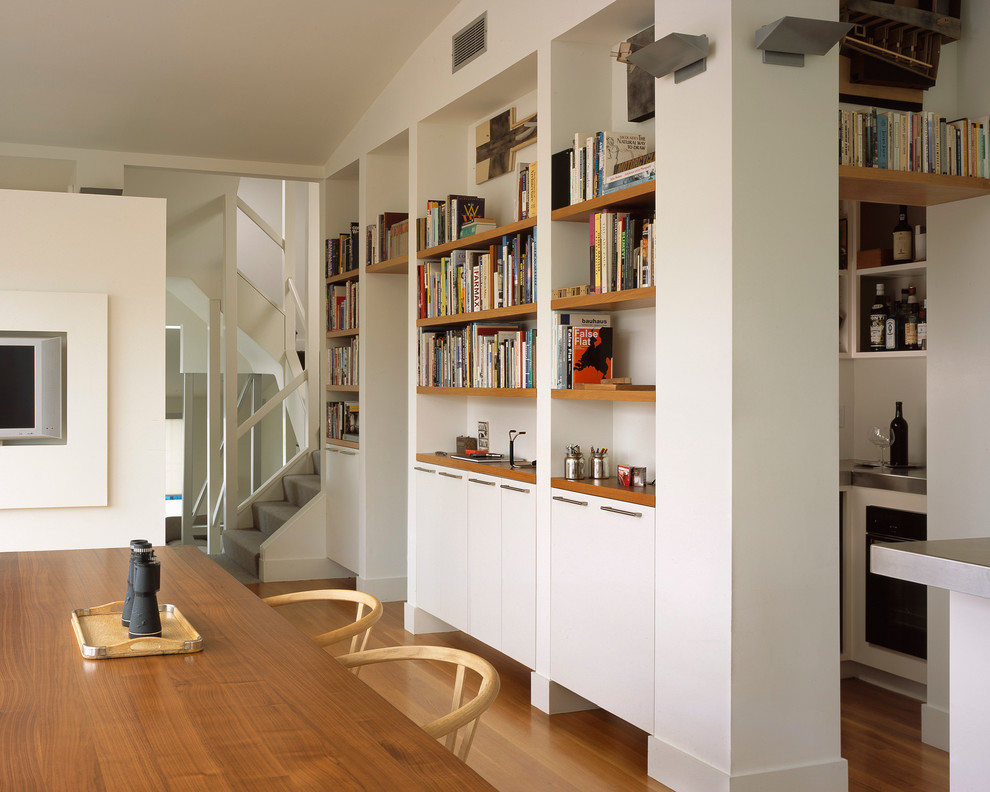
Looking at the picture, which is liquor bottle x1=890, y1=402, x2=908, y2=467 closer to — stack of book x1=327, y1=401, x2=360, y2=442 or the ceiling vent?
the ceiling vent

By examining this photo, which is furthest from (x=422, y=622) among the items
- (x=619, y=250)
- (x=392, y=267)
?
(x=619, y=250)

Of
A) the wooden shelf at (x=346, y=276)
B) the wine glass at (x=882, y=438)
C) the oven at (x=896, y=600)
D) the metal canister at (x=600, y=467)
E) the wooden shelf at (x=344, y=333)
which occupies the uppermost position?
the wooden shelf at (x=346, y=276)

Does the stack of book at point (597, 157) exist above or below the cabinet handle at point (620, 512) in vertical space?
above

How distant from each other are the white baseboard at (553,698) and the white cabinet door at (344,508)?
2497mm

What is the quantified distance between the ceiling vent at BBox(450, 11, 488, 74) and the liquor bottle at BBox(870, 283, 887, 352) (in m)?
2.20

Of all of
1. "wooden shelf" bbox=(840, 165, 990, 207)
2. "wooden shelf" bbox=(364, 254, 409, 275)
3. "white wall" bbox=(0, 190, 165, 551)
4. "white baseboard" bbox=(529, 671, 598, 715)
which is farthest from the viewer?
"wooden shelf" bbox=(364, 254, 409, 275)

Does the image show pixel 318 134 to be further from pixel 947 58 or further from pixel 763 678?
pixel 763 678

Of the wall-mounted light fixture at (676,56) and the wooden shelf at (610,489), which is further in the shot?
the wooden shelf at (610,489)

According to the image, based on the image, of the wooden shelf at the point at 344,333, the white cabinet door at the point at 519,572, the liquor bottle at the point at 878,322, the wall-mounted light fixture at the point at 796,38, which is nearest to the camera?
the wall-mounted light fixture at the point at 796,38

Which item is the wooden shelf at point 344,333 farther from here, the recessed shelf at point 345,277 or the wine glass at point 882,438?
the wine glass at point 882,438

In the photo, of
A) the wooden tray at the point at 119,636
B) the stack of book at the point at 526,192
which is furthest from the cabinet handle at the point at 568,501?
the wooden tray at the point at 119,636

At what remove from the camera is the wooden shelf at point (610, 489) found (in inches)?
136

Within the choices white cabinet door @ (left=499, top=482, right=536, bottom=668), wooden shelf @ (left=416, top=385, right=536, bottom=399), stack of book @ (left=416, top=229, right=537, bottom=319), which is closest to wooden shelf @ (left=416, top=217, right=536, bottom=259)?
stack of book @ (left=416, top=229, right=537, bottom=319)

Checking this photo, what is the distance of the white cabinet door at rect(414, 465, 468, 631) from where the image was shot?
16.3 ft
